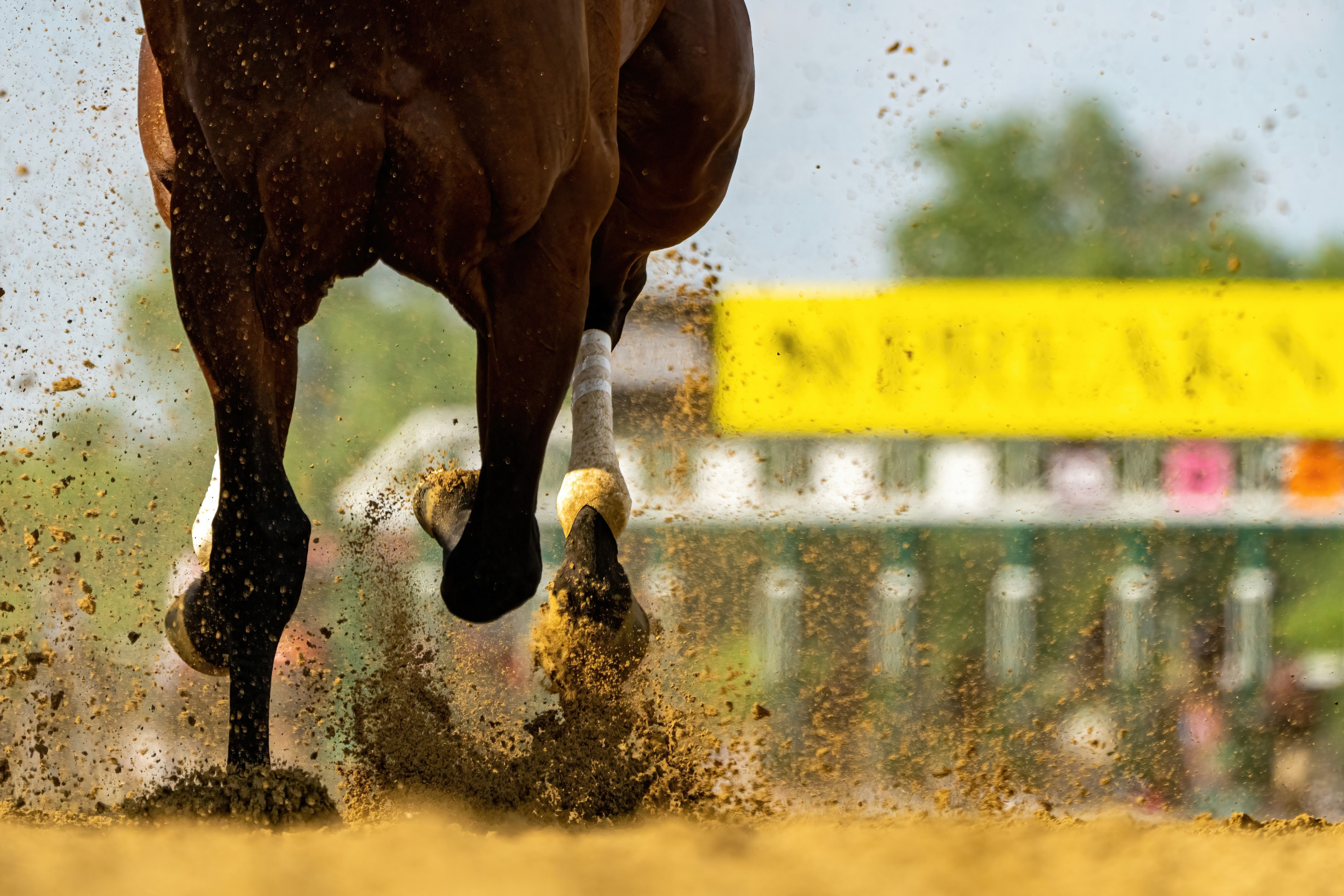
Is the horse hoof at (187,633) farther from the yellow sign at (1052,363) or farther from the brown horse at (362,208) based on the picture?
the yellow sign at (1052,363)

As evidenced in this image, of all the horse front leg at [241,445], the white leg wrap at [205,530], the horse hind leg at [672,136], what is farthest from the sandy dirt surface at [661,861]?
the horse hind leg at [672,136]

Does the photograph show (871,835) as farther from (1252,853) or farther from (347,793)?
(347,793)

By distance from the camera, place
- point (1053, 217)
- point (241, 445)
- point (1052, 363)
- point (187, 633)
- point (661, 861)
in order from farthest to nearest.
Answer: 1. point (1053, 217)
2. point (1052, 363)
3. point (187, 633)
4. point (241, 445)
5. point (661, 861)

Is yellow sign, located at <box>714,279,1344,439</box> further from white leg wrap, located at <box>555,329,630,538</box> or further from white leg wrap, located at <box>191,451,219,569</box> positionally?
white leg wrap, located at <box>191,451,219,569</box>

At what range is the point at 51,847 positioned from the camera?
1788 mm

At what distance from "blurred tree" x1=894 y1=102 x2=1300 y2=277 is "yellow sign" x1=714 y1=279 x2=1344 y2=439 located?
2.64m

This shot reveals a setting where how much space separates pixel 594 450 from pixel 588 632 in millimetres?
516

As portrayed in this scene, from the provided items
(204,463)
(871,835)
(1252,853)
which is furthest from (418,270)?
(204,463)

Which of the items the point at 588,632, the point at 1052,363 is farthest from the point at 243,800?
the point at 1052,363

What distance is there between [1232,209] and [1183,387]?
14.7 ft

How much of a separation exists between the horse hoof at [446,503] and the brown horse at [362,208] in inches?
10.3

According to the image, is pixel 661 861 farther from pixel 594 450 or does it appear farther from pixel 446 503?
pixel 594 450

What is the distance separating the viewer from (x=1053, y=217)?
1389 centimetres

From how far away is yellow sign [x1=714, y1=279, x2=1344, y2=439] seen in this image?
7.92 m
